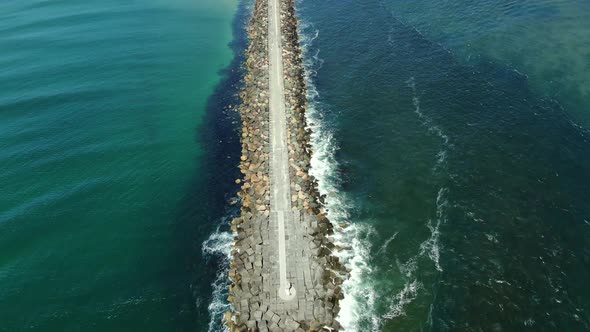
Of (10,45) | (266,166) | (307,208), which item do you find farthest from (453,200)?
(10,45)

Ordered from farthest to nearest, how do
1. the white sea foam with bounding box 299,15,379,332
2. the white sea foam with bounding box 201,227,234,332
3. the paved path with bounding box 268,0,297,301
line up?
the paved path with bounding box 268,0,297,301 < the white sea foam with bounding box 201,227,234,332 < the white sea foam with bounding box 299,15,379,332

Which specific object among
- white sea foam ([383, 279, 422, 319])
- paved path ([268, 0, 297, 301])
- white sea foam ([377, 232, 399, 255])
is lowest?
white sea foam ([383, 279, 422, 319])

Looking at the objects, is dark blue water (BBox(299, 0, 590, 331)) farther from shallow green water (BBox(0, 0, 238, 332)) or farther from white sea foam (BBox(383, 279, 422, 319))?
shallow green water (BBox(0, 0, 238, 332))

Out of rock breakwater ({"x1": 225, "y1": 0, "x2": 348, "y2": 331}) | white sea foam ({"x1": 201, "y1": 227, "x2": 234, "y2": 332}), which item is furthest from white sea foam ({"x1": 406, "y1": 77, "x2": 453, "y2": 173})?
white sea foam ({"x1": 201, "y1": 227, "x2": 234, "y2": 332})

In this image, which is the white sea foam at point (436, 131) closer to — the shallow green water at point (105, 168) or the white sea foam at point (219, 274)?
the white sea foam at point (219, 274)

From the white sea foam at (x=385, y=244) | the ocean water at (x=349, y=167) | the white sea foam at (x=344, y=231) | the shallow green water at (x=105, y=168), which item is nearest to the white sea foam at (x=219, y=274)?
the ocean water at (x=349, y=167)

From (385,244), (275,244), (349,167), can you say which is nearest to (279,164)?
(349,167)
